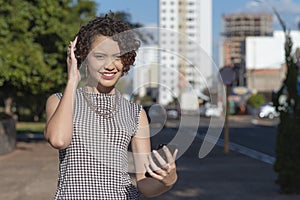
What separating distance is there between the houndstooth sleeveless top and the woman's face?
0.36ft

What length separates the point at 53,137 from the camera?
111 inches

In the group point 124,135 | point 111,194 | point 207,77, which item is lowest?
point 111,194

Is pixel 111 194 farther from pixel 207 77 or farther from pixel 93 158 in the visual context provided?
pixel 207 77

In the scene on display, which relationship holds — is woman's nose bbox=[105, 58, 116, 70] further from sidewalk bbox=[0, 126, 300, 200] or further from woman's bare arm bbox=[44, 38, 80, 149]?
sidewalk bbox=[0, 126, 300, 200]

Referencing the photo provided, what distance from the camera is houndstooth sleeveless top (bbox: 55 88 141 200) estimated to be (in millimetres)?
3000

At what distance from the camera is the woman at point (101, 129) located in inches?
118

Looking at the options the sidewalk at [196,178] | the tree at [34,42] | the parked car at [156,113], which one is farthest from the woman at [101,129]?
the tree at [34,42]

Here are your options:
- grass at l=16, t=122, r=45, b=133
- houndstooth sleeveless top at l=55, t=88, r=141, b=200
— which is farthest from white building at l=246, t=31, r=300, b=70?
houndstooth sleeveless top at l=55, t=88, r=141, b=200

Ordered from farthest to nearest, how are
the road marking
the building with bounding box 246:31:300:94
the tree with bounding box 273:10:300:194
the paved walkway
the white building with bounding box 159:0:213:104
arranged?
the building with bounding box 246:31:300:94, the road marking, the paved walkway, the tree with bounding box 273:10:300:194, the white building with bounding box 159:0:213:104

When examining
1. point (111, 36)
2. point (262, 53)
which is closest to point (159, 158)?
point (111, 36)

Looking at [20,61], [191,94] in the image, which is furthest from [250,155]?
[191,94]

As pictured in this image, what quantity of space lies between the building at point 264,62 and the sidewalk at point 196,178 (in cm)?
6272

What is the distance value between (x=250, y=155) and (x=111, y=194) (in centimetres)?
1880

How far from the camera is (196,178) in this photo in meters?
14.6
